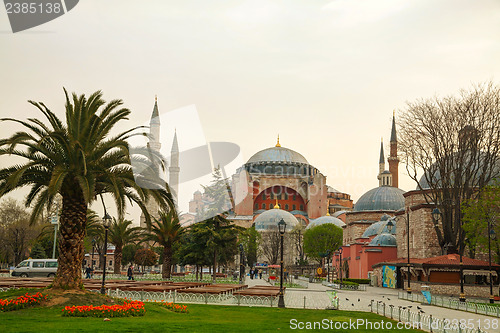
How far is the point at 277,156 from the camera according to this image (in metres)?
87.4

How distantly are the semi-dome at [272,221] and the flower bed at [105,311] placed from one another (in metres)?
55.4

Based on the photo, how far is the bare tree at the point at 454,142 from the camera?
2870 cm

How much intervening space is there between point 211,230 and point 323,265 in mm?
33230

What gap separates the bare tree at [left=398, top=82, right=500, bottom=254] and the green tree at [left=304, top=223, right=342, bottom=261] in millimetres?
27426

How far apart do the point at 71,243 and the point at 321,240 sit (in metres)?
47.7

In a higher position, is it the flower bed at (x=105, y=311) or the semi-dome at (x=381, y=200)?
the semi-dome at (x=381, y=200)

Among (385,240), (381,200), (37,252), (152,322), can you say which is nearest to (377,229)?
(385,240)

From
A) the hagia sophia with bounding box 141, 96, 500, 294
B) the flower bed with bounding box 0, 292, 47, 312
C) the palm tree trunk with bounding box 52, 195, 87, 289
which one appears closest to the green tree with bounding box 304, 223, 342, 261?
the hagia sophia with bounding box 141, 96, 500, 294

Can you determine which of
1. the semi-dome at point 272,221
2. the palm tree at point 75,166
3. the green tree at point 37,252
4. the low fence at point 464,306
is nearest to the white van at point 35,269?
the green tree at point 37,252

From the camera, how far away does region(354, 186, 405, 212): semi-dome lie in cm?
5466

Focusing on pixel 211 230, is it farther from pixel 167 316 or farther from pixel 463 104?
pixel 167 316

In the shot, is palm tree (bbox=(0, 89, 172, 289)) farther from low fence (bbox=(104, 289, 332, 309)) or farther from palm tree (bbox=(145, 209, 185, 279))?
palm tree (bbox=(145, 209, 185, 279))

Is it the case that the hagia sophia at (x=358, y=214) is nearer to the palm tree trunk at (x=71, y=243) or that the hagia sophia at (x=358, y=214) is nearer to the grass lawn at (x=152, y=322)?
the palm tree trunk at (x=71, y=243)

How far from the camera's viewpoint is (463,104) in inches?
1152
